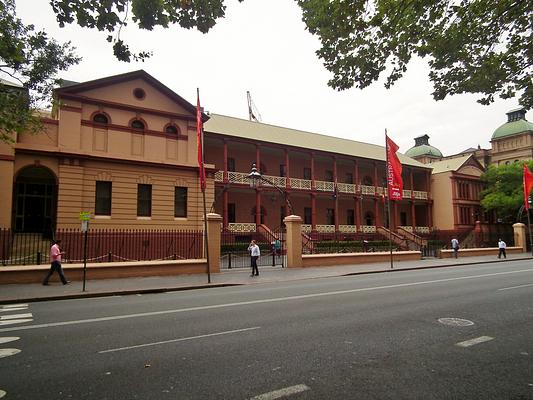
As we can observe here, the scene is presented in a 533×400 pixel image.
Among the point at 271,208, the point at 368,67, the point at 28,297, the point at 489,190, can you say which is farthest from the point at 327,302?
the point at 489,190

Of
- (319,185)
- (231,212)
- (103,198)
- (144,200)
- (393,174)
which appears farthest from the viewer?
(319,185)

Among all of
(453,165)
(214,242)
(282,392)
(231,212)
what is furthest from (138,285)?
(453,165)

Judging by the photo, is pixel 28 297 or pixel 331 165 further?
pixel 331 165

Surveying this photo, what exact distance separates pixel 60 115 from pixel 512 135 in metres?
65.0

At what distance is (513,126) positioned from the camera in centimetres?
6216

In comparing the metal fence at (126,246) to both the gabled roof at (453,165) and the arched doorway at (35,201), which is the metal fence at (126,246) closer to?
the arched doorway at (35,201)

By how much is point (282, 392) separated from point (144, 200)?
22.9 metres

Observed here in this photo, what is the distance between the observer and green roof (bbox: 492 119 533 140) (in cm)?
6065

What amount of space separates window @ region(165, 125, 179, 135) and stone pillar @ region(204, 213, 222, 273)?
413 inches

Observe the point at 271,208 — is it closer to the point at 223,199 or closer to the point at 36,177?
the point at 223,199

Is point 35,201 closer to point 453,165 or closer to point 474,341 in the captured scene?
point 474,341

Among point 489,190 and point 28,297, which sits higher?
point 489,190

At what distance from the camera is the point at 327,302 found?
9375 mm

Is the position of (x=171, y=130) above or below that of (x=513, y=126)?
below
